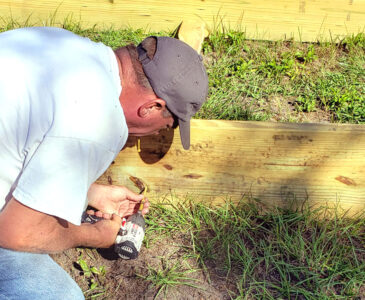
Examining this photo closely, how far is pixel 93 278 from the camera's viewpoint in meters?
2.36

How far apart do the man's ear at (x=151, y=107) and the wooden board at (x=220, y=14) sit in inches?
59.0

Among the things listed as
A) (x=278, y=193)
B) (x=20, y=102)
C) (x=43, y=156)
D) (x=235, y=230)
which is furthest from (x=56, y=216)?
(x=278, y=193)

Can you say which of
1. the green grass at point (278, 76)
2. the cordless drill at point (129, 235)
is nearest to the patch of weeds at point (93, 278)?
the cordless drill at point (129, 235)

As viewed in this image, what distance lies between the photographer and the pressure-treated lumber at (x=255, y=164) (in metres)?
2.28

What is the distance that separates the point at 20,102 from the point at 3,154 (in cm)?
22

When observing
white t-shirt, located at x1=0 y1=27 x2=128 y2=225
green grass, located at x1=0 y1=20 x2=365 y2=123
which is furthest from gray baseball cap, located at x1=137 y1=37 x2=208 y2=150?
green grass, located at x1=0 y1=20 x2=365 y2=123

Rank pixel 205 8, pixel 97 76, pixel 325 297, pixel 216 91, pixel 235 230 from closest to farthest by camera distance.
Result: pixel 97 76
pixel 325 297
pixel 235 230
pixel 216 91
pixel 205 8

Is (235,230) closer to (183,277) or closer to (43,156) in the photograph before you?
(183,277)

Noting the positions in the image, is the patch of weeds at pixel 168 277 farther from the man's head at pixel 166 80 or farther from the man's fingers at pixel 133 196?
the man's head at pixel 166 80

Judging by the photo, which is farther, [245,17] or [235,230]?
[245,17]

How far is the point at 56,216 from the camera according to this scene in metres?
1.67

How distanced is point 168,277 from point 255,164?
0.72m

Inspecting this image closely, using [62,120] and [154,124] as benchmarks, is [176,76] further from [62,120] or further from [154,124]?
[62,120]

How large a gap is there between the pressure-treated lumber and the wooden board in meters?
1.25
